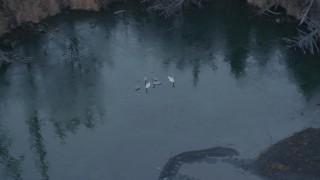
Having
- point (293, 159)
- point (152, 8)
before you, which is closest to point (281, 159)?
point (293, 159)

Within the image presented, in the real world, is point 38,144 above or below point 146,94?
below

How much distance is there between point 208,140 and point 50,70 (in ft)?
32.6

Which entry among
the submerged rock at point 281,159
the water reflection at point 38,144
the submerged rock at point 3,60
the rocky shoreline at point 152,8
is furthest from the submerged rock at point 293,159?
the submerged rock at point 3,60

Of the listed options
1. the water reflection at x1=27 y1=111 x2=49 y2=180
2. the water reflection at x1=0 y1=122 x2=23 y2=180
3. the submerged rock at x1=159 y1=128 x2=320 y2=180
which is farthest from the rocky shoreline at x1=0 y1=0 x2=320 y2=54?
the water reflection at x1=0 y1=122 x2=23 y2=180

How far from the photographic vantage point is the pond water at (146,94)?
22734 mm

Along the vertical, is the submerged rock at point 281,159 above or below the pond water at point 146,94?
below

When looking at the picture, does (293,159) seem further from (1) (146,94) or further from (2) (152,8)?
(2) (152,8)

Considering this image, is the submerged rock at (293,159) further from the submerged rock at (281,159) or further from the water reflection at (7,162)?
the water reflection at (7,162)

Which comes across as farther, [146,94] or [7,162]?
[146,94]

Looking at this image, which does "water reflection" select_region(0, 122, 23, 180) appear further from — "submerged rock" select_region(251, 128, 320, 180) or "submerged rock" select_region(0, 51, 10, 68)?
"submerged rock" select_region(251, 128, 320, 180)

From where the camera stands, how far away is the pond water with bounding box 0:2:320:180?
22734mm

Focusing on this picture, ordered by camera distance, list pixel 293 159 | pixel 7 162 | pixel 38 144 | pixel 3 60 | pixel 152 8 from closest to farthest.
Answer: pixel 293 159 < pixel 7 162 < pixel 38 144 < pixel 3 60 < pixel 152 8

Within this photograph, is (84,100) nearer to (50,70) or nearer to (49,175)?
(50,70)

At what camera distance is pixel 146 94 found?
87.0 ft
